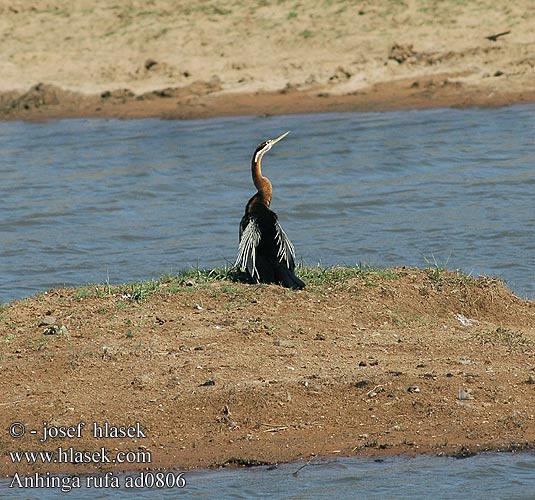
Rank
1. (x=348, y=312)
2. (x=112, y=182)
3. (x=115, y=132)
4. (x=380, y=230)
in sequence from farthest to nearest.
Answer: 1. (x=115, y=132)
2. (x=112, y=182)
3. (x=380, y=230)
4. (x=348, y=312)

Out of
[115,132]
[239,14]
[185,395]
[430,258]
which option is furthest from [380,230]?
[239,14]

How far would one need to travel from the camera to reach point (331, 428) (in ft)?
20.0

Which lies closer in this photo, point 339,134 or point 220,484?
point 220,484

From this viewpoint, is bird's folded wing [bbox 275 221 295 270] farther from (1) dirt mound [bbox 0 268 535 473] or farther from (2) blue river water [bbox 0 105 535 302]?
(2) blue river water [bbox 0 105 535 302]

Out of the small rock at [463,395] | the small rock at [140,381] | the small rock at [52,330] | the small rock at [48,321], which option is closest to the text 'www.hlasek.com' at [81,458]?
the small rock at [140,381]

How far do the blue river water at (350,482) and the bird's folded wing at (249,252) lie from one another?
2077 mm

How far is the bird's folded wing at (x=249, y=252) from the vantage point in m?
7.73

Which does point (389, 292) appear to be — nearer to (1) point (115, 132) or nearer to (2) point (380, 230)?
(2) point (380, 230)

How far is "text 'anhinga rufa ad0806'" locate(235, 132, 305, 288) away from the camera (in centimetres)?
763

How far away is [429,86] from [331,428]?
43.4ft

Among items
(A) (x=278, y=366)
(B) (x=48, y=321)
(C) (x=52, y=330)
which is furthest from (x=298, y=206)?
(A) (x=278, y=366)

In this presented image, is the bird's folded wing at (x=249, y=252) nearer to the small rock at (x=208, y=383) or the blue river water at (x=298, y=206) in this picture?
the small rock at (x=208, y=383)

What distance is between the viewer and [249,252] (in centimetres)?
775

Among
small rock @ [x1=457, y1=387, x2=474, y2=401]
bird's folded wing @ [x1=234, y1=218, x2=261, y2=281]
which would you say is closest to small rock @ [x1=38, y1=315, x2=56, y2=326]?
bird's folded wing @ [x1=234, y1=218, x2=261, y2=281]
